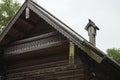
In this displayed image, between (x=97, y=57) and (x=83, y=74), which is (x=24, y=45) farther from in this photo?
(x=97, y=57)

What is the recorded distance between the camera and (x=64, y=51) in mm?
12453

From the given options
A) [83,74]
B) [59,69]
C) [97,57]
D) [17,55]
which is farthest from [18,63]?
[97,57]

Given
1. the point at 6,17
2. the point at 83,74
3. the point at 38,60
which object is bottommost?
the point at 83,74

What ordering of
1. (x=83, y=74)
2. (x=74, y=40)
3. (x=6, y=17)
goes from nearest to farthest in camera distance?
(x=74, y=40) → (x=83, y=74) → (x=6, y=17)

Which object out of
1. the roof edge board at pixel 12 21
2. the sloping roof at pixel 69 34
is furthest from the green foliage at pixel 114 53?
the sloping roof at pixel 69 34

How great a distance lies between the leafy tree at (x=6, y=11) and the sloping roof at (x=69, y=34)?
35.7 feet

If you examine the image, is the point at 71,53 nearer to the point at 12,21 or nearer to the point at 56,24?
the point at 56,24

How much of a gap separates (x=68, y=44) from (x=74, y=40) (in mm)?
1141

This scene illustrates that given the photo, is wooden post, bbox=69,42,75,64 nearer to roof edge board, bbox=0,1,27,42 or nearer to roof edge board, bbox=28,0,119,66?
roof edge board, bbox=28,0,119,66

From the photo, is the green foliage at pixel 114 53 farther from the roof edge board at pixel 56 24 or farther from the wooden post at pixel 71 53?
the wooden post at pixel 71 53

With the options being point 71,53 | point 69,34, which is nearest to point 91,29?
point 69,34

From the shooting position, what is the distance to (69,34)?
1112cm

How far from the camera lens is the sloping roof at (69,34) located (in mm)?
10109

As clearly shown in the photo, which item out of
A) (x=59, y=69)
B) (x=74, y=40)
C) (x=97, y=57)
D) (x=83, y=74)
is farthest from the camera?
(x=59, y=69)
